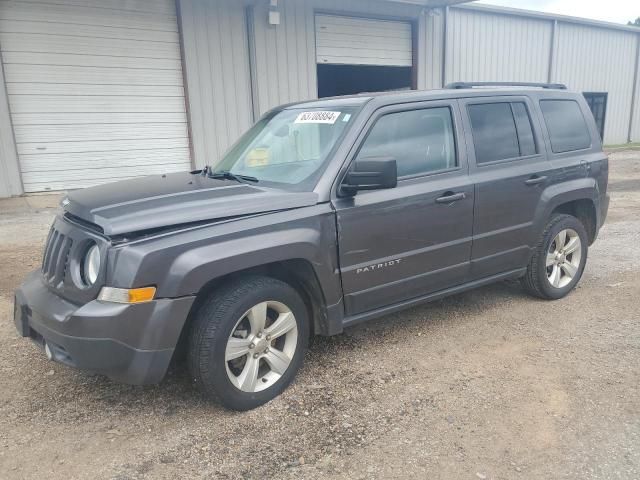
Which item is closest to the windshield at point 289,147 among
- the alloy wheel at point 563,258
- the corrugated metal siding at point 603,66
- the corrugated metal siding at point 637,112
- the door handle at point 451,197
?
the door handle at point 451,197

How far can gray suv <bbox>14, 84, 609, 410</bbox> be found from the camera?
2754 millimetres

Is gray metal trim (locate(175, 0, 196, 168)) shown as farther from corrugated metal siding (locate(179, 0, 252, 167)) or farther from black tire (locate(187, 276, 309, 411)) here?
black tire (locate(187, 276, 309, 411))

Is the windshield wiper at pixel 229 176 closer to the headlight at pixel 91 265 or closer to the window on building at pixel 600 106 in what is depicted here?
the headlight at pixel 91 265

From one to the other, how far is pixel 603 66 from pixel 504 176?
64.0ft

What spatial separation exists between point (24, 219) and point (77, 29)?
355cm

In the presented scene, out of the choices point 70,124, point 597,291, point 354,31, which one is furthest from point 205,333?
point 354,31

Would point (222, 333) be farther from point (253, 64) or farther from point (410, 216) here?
point (253, 64)

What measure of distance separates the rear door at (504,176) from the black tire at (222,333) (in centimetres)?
186

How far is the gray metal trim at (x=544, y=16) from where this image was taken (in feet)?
50.7

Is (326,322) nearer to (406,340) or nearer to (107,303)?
(406,340)

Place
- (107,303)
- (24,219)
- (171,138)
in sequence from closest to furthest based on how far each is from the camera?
(107,303) → (24,219) → (171,138)

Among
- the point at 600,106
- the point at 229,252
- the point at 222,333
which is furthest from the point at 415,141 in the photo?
the point at 600,106

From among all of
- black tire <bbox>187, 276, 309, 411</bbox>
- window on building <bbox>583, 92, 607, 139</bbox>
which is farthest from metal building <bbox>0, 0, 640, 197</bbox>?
window on building <bbox>583, 92, 607, 139</bbox>

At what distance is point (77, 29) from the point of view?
9242 millimetres
